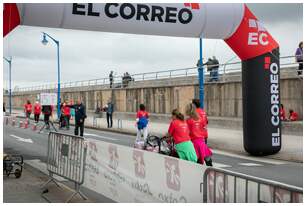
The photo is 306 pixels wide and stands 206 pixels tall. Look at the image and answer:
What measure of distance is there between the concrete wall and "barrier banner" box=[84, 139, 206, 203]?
1450 cm

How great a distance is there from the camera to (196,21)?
1141 cm

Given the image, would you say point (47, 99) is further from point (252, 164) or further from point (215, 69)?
point (252, 164)

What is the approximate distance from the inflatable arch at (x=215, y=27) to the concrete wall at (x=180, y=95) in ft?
25.2

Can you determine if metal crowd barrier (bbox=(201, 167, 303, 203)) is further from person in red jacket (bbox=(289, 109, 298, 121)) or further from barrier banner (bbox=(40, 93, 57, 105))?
barrier banner (bbox=(40, 93, 57, 105))

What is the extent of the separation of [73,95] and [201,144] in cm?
4198

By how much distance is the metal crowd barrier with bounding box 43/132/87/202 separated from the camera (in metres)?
7.22

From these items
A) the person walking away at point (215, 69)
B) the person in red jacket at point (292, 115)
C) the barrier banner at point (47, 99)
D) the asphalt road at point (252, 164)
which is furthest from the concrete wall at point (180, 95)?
the barrier banner at point (47, 99)

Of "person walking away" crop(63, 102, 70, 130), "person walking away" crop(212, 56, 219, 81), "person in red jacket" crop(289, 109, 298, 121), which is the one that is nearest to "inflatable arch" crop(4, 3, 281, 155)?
"person in red jacket" crop(289, 109, 298, 121)

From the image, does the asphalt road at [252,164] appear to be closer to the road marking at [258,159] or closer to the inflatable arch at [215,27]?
the road marking at [258,159]

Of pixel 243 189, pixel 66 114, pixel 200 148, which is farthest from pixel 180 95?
pixel 243 189

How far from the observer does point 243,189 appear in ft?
14.5

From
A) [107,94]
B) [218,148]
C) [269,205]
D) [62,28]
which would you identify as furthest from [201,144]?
[107,94]

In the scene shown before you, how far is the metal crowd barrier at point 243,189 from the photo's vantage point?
3.90 m

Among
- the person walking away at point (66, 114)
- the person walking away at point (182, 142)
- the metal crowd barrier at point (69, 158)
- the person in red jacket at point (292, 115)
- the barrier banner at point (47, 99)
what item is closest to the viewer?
the metal crowd barrier at point (69, 158)
